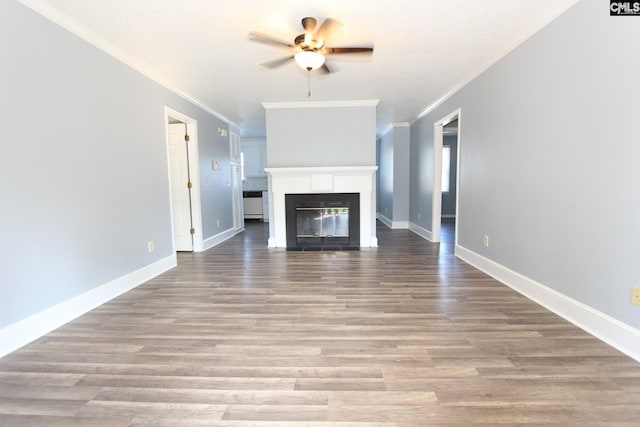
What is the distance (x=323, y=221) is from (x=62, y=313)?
3.37m

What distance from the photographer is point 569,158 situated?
2.15 meters

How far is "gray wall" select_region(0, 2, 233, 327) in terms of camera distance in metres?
1.90

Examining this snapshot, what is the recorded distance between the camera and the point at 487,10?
2234mm

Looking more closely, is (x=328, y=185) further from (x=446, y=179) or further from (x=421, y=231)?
(x=446, y=179)

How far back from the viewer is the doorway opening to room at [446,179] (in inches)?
181

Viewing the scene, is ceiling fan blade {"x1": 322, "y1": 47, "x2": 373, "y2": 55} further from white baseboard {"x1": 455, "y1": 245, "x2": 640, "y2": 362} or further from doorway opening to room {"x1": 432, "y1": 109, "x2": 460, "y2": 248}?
white baseboard {"x1": 455, "y1": 245, "x2": 640, "y2": 362}

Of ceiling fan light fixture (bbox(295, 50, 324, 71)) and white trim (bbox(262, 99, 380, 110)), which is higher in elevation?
white trim (bbox(262, 99, 380, 110))

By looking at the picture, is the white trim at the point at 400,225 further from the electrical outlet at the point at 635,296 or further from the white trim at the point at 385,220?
the electrical outlet at the point at 635,296

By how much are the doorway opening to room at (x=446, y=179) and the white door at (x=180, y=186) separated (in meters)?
4.02

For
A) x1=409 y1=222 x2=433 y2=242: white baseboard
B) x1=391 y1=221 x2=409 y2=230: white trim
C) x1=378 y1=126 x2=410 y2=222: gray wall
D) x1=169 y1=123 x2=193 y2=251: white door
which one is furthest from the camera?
x1=391 y1=221 x2=409 y2=230: white trim

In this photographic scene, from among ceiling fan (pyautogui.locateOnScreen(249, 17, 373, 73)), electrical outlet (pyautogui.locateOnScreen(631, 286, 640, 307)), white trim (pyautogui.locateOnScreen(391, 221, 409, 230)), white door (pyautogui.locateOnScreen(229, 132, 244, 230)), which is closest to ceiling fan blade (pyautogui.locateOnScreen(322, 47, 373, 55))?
ceiling fan (pyautogui.locateOnScreen(249, 17, 373, 73))

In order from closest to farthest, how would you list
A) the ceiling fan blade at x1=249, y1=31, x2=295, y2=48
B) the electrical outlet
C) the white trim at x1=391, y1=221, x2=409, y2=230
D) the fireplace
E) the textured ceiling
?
the electrical outlet → the textured ceiling → the ceiling fan blade at x1=249, y1=31, x2=295, y2=48 → the fireplace → the white trim at x1=391, y1=221, x2=409, y2=230

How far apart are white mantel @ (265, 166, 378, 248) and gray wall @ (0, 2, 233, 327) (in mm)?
1774

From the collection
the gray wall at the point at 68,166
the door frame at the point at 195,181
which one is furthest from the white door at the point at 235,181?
the gray wall at the point at 68,166
